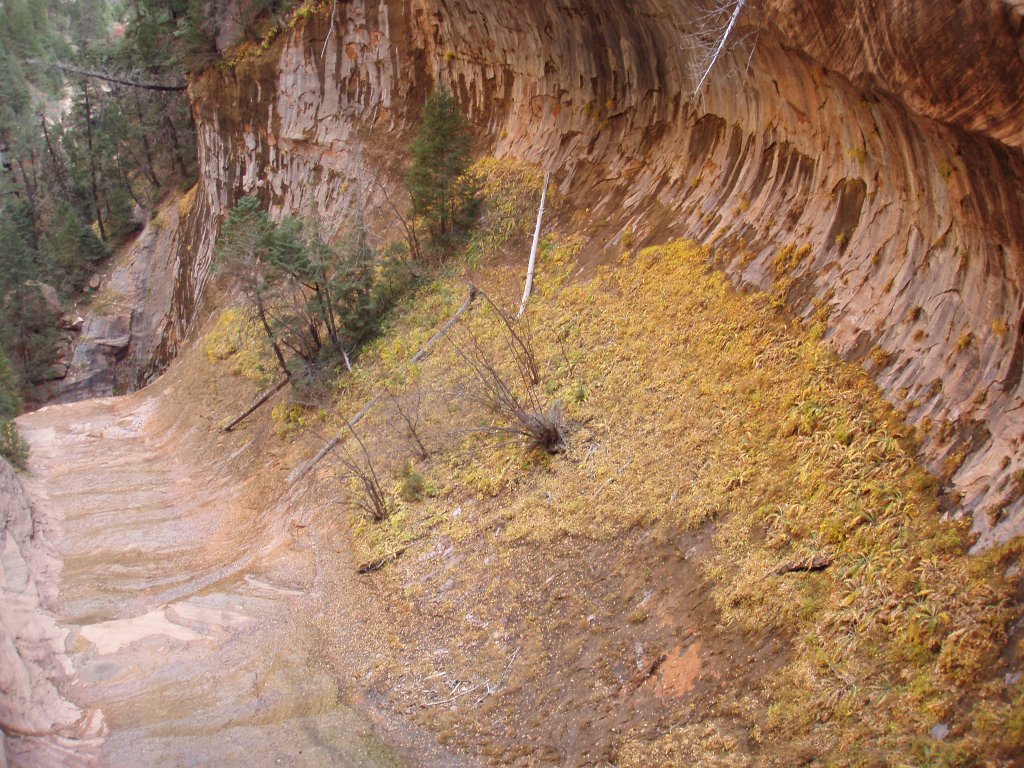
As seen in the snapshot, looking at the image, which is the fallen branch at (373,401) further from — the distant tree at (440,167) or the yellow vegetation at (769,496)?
the distant tree at (440,167)

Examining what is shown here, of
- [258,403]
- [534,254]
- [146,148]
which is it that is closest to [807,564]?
[534,254]

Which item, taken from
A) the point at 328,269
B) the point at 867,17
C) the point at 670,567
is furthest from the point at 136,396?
the point at 867,17

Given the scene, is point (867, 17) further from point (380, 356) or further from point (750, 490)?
point (380, 356)

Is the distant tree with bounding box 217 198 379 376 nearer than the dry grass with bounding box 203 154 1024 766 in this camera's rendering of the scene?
No

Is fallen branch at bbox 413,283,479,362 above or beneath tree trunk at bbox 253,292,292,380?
above

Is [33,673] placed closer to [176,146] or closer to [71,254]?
[176,146]

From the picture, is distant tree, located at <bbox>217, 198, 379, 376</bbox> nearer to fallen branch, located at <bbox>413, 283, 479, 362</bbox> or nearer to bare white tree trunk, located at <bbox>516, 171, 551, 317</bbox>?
fallen branch, located at <bbox>413, 283, 479, 362</bbox>

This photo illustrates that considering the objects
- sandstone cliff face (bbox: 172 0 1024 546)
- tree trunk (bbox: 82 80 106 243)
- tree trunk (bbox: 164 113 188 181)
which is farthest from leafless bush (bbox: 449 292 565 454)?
tree trunk (bbox: 82 80 106 243)
